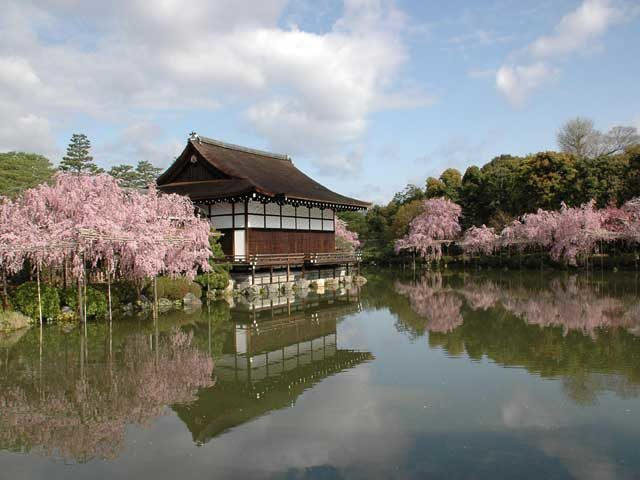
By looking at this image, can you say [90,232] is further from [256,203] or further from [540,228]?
[540,228]

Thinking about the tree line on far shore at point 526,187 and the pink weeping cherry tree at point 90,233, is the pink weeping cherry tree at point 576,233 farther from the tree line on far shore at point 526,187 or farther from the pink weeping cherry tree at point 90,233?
the pink weeping cherry tree at point 90,233

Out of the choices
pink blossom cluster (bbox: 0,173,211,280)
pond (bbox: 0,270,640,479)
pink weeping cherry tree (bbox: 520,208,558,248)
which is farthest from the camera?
pink weeping cherry tree (bbox: 520,208,558,248)

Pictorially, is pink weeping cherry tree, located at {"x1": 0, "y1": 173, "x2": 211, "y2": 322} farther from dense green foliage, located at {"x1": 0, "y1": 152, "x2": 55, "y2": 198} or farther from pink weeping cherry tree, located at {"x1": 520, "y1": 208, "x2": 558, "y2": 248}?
pink weeping cherry tree, located at {"x1": 520, "y1": 208, "x2": 558, "y2": 248}

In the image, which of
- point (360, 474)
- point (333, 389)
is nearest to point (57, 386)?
point (333, 389)

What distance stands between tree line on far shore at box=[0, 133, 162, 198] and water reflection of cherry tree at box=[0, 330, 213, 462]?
45.8 feet

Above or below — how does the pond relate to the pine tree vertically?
below

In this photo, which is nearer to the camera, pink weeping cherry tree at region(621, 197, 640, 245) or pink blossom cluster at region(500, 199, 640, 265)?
pink weeping cherry tree at region(621, 197, 640, 245)

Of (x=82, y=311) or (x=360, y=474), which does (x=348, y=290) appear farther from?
(x=360, y=474)

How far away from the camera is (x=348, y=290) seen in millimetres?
26453

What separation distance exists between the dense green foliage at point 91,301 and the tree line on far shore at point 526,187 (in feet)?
112

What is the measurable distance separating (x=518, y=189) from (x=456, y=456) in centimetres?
4145

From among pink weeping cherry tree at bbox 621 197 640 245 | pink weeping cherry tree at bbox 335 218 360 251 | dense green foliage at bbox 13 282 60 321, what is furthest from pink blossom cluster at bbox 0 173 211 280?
pink weeping cherry tree at bbox 621 197 640 245

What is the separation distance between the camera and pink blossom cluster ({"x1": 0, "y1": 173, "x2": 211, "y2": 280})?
1440cm

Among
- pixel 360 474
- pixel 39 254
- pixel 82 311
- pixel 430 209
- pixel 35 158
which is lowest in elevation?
pixel 360 474
